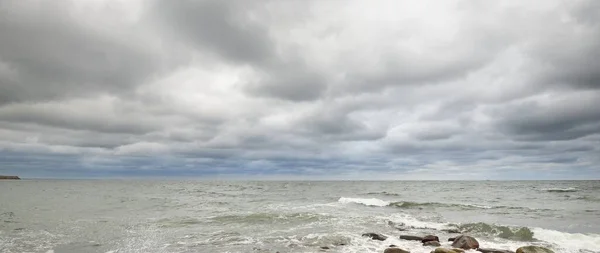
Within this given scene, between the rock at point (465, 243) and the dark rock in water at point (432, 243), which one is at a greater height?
the rock at point (465, 243)

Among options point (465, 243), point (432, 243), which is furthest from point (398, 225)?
point (465, 243)

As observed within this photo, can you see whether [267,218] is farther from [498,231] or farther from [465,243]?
[498,231]

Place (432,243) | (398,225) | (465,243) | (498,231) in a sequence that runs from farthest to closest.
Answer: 1. (398,225)
2. (498,231)
3. (432,243)
4. (465,243)

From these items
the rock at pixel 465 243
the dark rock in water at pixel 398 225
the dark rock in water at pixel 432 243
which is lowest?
the dark rock in water at pixel 398 225

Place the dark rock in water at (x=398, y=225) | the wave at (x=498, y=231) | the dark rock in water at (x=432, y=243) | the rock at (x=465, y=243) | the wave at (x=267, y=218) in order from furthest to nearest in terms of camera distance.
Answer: the wave at (x=267, y=218), the dark rock in water at (x=398, y=225), the wave at (x=498, y=231), the dark rock in water at (x=432, y=243), the rock at (x=465, y=243)

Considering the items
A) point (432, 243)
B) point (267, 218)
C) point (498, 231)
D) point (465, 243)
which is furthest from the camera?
point (267, 218)

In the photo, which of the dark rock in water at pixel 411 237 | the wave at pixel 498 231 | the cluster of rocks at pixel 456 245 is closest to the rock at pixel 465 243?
the cluster of rocks at pixel 456 245

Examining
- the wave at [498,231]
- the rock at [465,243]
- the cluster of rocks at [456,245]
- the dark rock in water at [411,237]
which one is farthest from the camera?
the wave at [498,231]

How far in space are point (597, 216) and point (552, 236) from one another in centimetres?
1251

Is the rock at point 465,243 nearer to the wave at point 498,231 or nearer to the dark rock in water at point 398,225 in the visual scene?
the wave at point 498,231

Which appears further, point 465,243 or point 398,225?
point 398,225

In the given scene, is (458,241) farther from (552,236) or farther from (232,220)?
(232,220)

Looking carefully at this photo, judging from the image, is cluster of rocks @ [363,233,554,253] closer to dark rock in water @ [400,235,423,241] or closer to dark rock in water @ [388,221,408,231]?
dark rock in water @ [400,235,423,241]

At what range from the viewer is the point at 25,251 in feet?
49.0
